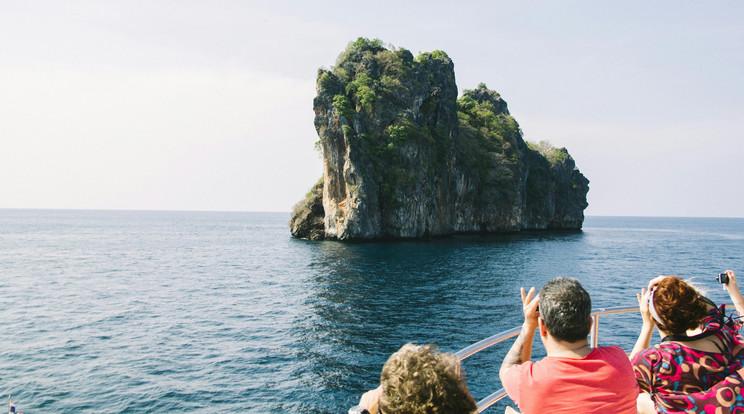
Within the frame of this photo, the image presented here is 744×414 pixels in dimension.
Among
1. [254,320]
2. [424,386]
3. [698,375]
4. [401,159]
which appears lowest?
[254,320]

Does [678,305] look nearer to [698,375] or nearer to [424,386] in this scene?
[698,375]

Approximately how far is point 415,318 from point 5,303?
83.9 feet

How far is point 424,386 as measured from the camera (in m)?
2.10

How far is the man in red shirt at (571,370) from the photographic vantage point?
2.78m

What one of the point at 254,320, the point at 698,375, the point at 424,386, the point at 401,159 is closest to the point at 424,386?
the point at 424,386

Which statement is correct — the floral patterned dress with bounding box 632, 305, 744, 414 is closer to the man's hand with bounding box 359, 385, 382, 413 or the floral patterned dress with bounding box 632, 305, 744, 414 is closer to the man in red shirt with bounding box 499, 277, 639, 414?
the man in red shirt with bounding box 499, 277, 639, 414

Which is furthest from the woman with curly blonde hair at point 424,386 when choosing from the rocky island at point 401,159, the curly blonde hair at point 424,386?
the rocky island at point 401,159

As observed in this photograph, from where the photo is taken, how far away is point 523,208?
100 metres

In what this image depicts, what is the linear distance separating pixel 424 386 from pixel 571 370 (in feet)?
3.76

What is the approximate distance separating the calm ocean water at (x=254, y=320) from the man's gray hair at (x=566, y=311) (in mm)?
1200

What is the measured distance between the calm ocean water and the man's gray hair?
3.94 feet

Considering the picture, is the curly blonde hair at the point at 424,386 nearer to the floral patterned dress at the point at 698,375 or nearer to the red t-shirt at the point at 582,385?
the red t-shirt at the point at 582,385

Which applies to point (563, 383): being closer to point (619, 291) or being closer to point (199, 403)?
point (199, 403)

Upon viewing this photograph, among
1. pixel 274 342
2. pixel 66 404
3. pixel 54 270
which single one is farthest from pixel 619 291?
pixel 54 270
